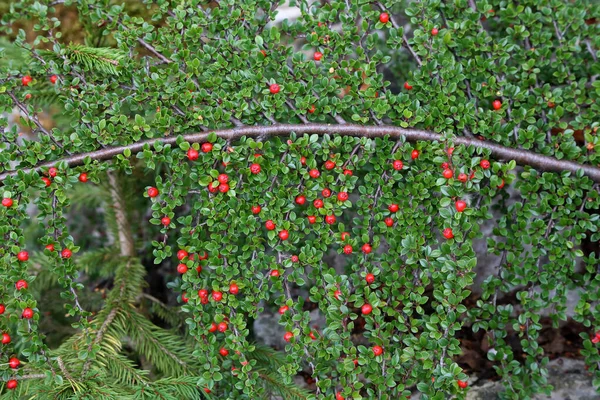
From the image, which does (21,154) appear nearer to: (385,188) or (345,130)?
(345,130)

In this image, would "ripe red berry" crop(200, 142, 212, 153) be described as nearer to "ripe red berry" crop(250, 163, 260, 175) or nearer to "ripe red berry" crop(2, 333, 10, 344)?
"ripe red berry" crop(250, 163, 260, 175)

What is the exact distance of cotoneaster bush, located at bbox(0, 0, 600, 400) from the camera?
1.63 m

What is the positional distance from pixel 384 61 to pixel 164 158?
30.2 inches

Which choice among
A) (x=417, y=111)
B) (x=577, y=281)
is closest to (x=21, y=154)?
(x=417, y=111)

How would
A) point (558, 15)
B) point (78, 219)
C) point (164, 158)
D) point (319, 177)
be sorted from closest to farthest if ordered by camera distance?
point (164, 158), point (319, 177), point (558, 15), point (78, 219)

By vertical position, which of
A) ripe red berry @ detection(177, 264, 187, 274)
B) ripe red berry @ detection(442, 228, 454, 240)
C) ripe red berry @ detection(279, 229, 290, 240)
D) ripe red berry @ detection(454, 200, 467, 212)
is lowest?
ripe red berry @ detection(177, 264, 187, 274)

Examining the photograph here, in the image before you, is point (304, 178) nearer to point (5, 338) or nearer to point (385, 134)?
point (385, 134)

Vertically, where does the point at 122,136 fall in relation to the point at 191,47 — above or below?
below

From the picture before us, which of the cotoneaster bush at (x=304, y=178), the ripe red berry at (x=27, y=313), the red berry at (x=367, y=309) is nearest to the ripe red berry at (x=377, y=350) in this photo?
the cotoneaster bush at (x=304, y=178)

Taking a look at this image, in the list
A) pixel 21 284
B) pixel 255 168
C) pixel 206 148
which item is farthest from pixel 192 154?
pixel 21 284

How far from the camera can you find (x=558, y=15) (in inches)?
77.0

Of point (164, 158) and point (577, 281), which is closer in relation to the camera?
point (164, 158)

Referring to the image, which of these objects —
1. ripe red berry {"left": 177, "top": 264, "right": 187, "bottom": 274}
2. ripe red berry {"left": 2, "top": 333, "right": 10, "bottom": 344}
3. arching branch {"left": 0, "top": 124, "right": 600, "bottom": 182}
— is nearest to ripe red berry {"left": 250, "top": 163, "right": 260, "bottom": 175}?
arching branch {"left": 0, "top": 124, "right": 600, "bottom": 182}

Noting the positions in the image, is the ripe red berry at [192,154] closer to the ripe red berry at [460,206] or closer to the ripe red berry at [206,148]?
the ripe red berry at [206,148]
